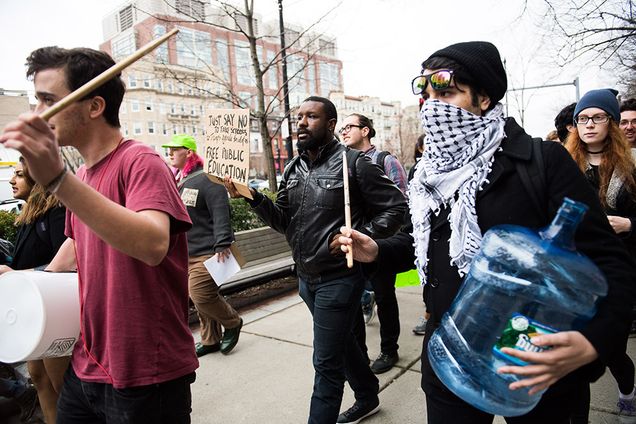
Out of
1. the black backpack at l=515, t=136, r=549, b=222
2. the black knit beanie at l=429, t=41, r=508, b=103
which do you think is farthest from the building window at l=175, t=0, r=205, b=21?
the black backpack at l=515, t=136, r=549, b=222

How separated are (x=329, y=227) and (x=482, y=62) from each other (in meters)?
1.51

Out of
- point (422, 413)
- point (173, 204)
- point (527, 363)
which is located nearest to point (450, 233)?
point (527, 363)

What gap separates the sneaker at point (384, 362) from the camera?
4.02m

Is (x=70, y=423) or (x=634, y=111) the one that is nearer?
(x=70, y=423)

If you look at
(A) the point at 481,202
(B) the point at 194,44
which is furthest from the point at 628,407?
(B) the point at 194,44

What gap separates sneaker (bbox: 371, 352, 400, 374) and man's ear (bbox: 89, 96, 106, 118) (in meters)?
3.18

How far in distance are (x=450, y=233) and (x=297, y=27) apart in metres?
9.06

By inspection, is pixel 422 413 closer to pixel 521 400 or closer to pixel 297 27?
pixel 521 400

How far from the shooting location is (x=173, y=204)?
1.64 metres

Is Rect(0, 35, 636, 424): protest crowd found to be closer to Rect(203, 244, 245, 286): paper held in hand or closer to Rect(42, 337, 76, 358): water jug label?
Rect(42, 337, 76, 358): water jug label

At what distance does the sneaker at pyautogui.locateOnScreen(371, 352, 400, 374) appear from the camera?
402 cm

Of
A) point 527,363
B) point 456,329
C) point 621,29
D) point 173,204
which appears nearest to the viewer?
point 527,363

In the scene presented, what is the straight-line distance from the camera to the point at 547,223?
1506mm

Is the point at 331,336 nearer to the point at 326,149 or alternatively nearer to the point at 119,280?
the point at 326,149
